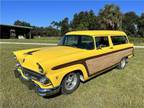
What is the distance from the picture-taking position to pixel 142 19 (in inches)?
2120

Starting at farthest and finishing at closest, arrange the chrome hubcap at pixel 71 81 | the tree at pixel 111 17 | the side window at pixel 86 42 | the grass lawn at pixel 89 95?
the tree at pixel 111 17, the side window at pixel 86 42, the chrome hubcap at pixel 71 81, the grass lawn at pixel 89 95

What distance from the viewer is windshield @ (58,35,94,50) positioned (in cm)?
574

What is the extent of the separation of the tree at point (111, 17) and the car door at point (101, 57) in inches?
1565

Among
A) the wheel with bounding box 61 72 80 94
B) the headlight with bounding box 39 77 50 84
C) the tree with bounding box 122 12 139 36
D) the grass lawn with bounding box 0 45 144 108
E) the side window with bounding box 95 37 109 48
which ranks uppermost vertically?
the tree with bounding box 122 12 139 36

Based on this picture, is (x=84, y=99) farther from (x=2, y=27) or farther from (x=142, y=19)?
(x=142, y=19)

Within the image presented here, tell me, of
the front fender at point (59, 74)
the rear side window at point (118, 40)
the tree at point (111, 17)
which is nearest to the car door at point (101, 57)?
the rear side window at point (118, 40)

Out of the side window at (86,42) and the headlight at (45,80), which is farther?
the side window at (86,42)

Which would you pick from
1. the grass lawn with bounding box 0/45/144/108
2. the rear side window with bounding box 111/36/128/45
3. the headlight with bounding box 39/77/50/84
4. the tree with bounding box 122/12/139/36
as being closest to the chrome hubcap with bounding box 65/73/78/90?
the grass lawn with bounding box 0/45/144/108

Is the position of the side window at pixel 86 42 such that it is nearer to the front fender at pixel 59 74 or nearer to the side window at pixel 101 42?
the side window at pixel 101 42

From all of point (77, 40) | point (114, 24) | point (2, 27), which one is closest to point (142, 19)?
point (114, 24)

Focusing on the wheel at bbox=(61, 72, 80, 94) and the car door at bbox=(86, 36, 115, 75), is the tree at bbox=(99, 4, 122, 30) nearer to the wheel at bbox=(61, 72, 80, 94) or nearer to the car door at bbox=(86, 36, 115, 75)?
the car door at bbox=(86, 36, 115, 75)

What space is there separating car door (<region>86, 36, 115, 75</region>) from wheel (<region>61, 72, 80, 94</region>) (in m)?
0.56

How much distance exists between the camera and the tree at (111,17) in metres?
44.9

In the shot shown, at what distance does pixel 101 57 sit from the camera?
5941mm
